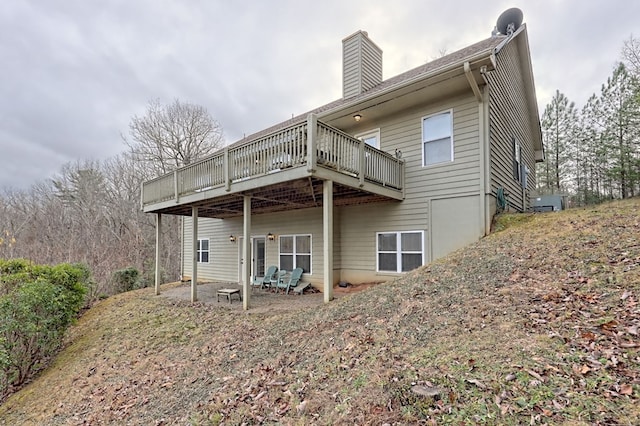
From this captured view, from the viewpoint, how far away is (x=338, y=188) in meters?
8.36

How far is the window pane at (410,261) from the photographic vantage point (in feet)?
28.5

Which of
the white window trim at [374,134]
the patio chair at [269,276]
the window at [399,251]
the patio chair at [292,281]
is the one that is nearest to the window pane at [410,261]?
the window at [399,251]

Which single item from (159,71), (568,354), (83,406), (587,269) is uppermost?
(159,71)

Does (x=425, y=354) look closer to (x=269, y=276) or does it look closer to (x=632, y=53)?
(x=269, y=276)

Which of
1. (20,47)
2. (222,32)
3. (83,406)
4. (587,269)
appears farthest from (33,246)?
(587,269)

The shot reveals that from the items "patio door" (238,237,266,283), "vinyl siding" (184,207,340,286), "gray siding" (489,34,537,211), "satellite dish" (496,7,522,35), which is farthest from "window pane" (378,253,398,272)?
"satellite dish" (496,7,522,35)

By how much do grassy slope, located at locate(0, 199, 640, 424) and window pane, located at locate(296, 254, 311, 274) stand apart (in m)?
3.98

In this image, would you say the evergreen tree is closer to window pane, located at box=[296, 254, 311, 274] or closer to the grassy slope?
the grassy slope

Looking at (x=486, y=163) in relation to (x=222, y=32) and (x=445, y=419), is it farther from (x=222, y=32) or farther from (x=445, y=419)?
(x=222, y=32)

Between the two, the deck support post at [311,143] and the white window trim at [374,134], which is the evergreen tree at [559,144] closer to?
the white window trim at [374,134]

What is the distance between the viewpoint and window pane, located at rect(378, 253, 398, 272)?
9156mm

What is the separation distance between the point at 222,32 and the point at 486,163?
537 inches

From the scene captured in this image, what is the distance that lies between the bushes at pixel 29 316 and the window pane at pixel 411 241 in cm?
930

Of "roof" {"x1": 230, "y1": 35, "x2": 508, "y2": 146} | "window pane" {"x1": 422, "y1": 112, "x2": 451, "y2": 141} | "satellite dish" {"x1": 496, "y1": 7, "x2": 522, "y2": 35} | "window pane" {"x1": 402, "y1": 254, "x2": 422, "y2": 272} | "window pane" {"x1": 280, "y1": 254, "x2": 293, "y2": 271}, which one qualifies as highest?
"satellite dish" {"x1": 496, "y1": 7, "x2": 522, "y2": 35}
